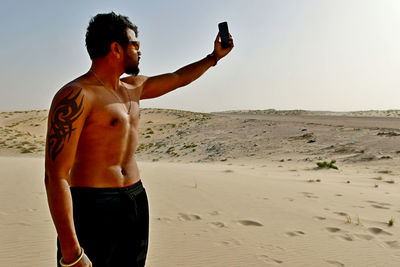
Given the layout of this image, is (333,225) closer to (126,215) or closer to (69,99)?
(126,215)

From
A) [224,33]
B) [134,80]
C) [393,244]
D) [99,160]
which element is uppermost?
[224,33]

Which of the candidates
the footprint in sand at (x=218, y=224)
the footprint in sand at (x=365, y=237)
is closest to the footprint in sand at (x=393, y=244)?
the footprint in sand at (x=365, y=237)

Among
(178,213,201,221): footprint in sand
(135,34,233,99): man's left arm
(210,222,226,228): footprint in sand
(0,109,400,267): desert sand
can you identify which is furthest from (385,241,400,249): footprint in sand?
(135,34,233,99): man's left arm

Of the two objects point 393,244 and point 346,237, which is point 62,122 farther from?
point 393,244

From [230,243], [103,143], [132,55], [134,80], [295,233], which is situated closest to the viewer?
[103,143]

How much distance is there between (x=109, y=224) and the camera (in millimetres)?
1880

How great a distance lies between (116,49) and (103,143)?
0.50 meters

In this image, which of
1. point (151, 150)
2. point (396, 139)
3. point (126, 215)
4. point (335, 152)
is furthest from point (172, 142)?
point (126, 215)

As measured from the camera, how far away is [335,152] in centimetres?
1562

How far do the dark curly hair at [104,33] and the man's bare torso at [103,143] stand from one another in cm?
20

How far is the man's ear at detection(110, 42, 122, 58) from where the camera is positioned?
6.12ft

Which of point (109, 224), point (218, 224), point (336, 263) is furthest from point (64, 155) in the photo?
point (218, 224)

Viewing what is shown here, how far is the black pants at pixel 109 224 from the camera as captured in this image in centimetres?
184

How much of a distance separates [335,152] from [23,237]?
13379mm
